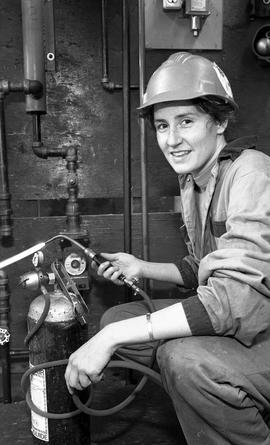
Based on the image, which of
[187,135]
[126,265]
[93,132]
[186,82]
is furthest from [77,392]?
[93,132]

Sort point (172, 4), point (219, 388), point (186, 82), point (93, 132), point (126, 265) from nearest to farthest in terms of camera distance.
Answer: point (219, 388), point (186, 82), point (126, 265), point (172, 4), point (93, 132)

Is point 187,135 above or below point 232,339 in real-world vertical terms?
above

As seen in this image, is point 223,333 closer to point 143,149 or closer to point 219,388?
point 219,388

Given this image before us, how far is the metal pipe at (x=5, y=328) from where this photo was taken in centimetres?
178

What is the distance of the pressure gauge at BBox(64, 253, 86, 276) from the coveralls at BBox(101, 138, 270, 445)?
21.3 inches

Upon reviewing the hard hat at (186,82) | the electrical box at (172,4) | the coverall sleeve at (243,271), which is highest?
the electrical box at (172,4)

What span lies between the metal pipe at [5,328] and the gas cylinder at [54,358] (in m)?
0.45

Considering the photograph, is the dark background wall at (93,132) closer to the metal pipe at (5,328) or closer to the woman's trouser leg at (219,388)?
the metal pipe at (5,328)

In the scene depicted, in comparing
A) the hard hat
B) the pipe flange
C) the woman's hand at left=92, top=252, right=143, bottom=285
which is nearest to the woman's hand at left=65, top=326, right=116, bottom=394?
the woman's hand at left=92, top=252, right=143, bottom=285

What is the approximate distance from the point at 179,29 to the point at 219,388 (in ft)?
4.27

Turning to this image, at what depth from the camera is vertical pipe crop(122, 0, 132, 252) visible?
1.77 meters

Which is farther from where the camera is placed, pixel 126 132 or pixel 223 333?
pixel 126 132

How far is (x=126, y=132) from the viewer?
1.81 metres

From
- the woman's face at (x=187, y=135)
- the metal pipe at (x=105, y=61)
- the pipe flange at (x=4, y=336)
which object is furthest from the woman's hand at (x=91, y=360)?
the metal pipe at (x=105, y=61)
